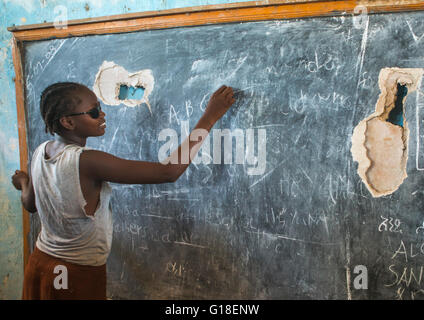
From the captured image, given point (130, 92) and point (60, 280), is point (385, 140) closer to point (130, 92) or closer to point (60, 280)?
point (130, 92)

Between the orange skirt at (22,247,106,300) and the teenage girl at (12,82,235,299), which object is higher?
the teenage girl at (12,82,235,299)

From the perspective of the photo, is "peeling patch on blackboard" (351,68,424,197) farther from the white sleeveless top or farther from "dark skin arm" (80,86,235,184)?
the white sleeveless top

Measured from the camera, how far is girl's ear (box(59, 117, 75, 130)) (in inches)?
67.7

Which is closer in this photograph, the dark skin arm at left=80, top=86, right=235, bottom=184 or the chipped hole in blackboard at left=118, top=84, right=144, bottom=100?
the dark skin arm at left=80, top=86, right=235, bottom=184

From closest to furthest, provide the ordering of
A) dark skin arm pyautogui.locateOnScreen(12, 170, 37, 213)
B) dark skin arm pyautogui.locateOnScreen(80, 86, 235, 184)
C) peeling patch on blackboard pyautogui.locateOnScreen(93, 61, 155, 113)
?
dark skin arm pyautogui.locateOnScreen(80, 86, 235, 184) → dark skin arm pyautogui.locateOnScreen(12, 170, 37, 213) → peeling patch on blackboard pyautogui.locateOnScreen(93, 61, 155, 113)

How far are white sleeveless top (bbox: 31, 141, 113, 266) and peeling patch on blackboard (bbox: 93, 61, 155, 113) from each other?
2.80 feet

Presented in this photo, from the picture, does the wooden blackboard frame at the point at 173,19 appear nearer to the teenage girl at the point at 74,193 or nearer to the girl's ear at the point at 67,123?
the teenage girl at the point at 74,193

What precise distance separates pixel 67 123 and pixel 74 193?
0.36 meters

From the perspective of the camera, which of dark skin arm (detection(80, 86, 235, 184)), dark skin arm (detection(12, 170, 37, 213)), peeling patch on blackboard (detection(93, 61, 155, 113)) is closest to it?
dark skin arm (detection(80, 86, 235, 184))

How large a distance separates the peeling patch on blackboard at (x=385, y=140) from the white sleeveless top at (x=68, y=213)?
4.95ft

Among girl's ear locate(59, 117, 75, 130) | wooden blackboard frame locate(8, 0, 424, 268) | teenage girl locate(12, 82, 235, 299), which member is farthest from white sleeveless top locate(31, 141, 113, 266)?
wooden blackboard frame locate(8, 0, 424, 268)

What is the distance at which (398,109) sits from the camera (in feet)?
6.65

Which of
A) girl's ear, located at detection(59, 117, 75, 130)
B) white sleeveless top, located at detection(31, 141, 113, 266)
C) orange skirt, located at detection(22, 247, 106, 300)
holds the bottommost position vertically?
orange skirt, located at detection(22, 247, 106, 300)

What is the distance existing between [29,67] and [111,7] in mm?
842
